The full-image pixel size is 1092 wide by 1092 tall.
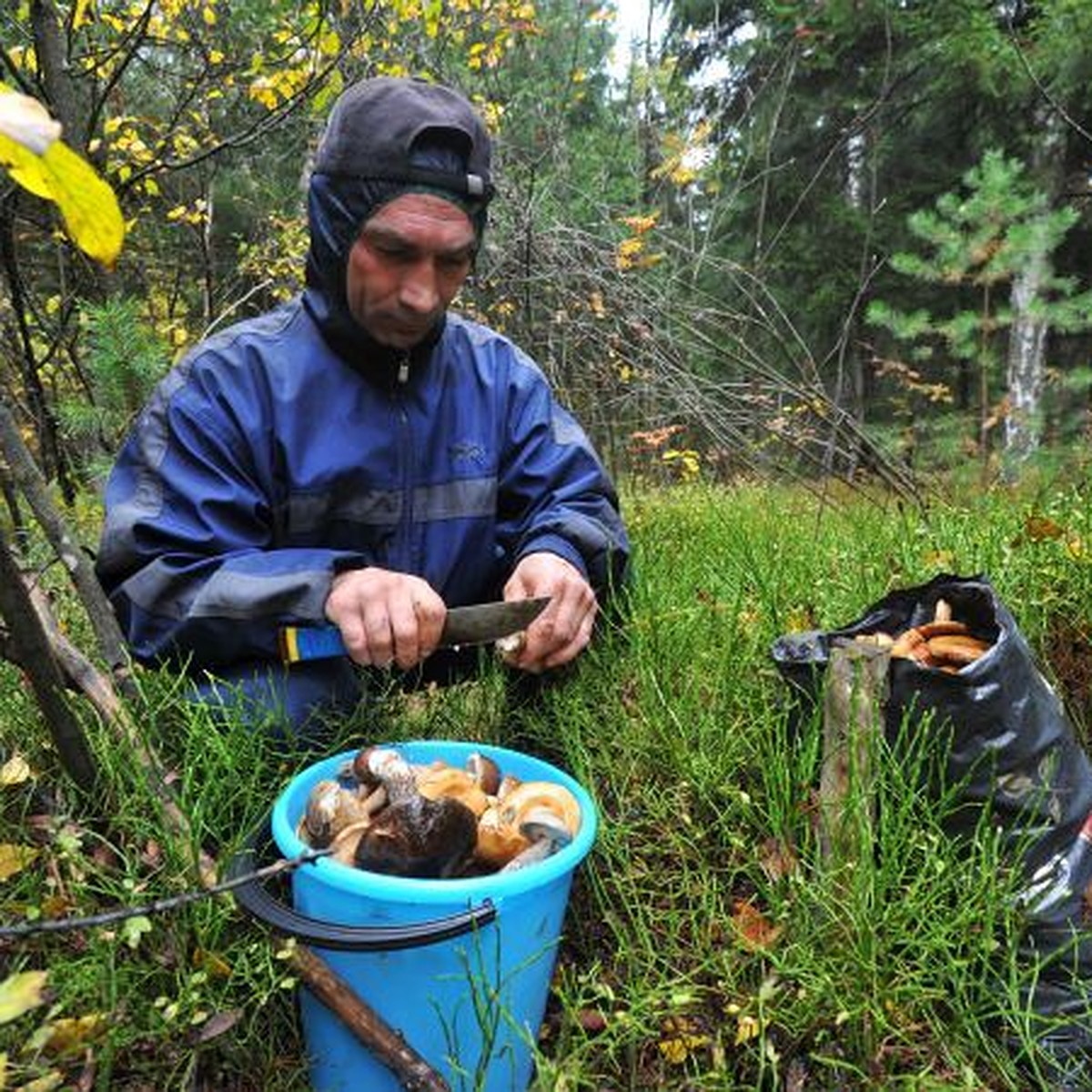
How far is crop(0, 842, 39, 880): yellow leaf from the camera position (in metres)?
1.41

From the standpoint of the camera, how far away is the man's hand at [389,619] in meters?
1.56

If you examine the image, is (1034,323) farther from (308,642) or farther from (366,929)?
(366,929)

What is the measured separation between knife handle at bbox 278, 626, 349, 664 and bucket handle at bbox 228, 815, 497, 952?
21.4 inches

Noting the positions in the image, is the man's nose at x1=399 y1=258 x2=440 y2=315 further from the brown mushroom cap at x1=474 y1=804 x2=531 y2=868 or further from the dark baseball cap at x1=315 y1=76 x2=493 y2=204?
the brown mushroom cap at x1=474 y1=804 x2=531 y2=868

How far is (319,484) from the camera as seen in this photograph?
2033 millimetres

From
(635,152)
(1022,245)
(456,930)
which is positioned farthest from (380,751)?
(635,152)

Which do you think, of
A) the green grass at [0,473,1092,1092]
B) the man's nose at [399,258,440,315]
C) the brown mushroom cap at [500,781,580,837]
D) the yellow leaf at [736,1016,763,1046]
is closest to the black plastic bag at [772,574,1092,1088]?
the green grass at [0,473,1092,1092]

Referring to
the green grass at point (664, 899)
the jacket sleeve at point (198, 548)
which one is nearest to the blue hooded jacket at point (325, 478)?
the jacket sleeve at point (198, 548)

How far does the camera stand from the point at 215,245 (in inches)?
314

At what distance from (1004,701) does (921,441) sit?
6.90m

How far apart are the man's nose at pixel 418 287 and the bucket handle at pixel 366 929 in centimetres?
→ 127

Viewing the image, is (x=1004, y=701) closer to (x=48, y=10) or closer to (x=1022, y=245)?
(x=48, y=10)

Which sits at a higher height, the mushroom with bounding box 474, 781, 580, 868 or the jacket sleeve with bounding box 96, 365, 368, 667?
the jacket sleeve with bounding box 96, 365, 368, 667

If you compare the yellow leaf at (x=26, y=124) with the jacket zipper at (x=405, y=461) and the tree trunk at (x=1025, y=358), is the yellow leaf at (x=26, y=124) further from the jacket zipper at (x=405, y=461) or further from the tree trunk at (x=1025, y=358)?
the tree trunk at (x=1025, y=358)
